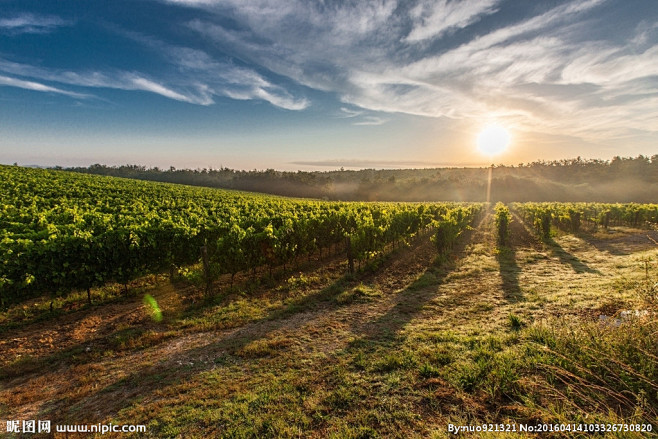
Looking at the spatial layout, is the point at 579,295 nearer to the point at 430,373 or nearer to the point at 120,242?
the point at 430,373

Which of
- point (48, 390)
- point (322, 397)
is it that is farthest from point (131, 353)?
point (322, 397)

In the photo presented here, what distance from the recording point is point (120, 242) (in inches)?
382

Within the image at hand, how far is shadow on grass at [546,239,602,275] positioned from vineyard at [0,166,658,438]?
0.61 ft

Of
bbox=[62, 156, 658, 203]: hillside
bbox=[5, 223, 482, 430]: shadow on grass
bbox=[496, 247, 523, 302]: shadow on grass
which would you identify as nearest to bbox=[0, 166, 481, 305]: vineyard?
bbox=[5, 223, 482, 430]: shadow on grass

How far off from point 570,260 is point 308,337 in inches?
618

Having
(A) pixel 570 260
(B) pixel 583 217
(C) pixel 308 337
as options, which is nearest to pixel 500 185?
(B) pixel 583 217

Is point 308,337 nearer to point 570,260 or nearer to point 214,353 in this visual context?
point 214,353

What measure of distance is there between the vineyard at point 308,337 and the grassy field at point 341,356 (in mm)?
43

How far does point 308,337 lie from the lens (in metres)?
7.18

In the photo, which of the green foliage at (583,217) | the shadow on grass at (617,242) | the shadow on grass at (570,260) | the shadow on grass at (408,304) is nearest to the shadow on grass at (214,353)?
the shadow on grass at (408,304)

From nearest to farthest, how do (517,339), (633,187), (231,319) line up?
(517,339)
(231,319)
(633,187)

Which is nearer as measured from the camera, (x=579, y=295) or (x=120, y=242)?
(x=579, y=295)

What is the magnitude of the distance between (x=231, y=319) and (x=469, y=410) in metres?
6.81

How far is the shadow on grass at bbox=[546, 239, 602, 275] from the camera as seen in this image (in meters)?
12.4
